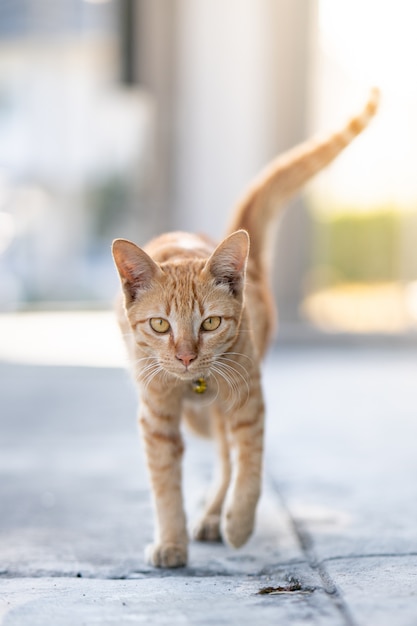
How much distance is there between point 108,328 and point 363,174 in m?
1.65

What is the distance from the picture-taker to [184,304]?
158cm

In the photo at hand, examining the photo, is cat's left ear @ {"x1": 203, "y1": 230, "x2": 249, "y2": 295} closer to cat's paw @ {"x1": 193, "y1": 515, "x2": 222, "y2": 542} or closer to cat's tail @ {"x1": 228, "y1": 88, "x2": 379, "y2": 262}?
cat's tail @ {"x1": 228, "y1": 88, "x2": 379, "y2": 262}

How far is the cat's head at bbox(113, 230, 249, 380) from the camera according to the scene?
156cm

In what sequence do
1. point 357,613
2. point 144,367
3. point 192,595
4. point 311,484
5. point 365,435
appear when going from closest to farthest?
point 357,613 → point 192,595 → point 144,367 → point 311,484 → point 365,435

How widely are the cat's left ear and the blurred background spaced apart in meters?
2.80

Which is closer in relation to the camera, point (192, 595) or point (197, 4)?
point (192, 595)

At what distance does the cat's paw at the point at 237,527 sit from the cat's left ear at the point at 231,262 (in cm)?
44

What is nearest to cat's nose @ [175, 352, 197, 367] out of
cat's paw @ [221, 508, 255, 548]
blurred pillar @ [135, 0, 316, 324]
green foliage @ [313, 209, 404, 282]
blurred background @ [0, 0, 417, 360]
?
cat's paw @ [221, 508, 255, 548]

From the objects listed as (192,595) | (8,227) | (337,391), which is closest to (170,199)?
(8,227)

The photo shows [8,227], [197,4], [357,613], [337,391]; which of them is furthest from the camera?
[8,227]

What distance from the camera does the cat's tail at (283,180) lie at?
203 cm

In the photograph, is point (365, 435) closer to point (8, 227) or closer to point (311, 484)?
point (311, 484)

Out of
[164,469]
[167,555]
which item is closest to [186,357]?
[164,469]

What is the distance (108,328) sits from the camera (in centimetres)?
485
